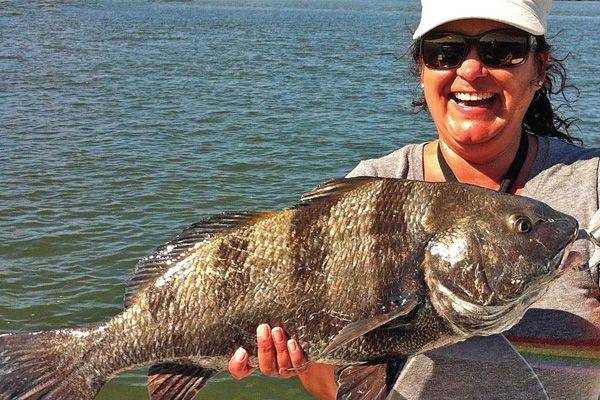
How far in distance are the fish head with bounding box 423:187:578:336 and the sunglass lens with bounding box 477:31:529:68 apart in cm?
68

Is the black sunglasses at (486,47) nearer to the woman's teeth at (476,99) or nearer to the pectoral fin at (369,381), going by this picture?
the woman's teeth at (476,99)

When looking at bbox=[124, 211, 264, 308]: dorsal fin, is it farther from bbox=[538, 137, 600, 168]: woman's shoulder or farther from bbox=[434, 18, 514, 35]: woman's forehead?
bbox=[538, 137, 600, 168]: woman's shoulder

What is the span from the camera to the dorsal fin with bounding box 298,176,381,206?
298 cm

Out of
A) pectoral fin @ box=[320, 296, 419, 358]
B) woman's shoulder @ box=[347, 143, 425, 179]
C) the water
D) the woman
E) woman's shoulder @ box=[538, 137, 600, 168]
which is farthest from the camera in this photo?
the water

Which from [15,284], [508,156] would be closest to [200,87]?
[15,284]

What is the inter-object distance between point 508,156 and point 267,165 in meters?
9.31

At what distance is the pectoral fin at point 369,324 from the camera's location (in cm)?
270

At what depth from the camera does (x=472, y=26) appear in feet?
10.4

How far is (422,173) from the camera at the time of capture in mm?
3445

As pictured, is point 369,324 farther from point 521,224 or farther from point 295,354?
point 521,224

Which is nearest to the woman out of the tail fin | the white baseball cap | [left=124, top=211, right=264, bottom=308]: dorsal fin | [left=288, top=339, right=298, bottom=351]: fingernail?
the white baseball cap

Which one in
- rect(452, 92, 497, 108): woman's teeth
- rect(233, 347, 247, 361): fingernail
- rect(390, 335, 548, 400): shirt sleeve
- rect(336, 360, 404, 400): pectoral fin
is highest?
rect(452, 92, 497, 108): woman's teeth

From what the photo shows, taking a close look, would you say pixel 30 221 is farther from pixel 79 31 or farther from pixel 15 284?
pixel 79 31

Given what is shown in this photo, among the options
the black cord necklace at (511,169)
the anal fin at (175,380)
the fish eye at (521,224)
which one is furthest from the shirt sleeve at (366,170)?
the anal fin at (175,380)
